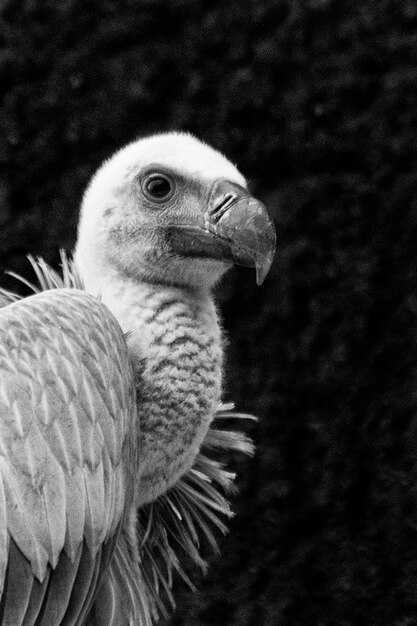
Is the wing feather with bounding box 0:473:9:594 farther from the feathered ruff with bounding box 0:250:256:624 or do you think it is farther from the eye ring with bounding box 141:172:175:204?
the eye ring with bounding box 141:172:175:204

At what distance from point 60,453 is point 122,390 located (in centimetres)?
17

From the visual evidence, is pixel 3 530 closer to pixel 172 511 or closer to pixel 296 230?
pixel 172 511

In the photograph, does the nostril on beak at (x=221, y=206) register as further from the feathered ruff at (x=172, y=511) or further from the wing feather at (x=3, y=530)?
the wing feather at (x=3, y=530)

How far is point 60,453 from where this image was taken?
205 cm

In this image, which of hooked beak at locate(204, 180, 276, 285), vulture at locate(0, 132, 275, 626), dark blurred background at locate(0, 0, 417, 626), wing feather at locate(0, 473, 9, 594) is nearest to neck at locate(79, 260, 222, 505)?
vulture at locate(0, 132, 275, 626)

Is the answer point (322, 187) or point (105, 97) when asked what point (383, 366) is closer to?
point (322, 187)

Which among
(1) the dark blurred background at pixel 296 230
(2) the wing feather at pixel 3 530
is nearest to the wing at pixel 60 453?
(2) the wing feather at pixel 3 530

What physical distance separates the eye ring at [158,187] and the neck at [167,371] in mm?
154

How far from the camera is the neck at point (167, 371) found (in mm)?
2279

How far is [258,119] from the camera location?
3.82 meters

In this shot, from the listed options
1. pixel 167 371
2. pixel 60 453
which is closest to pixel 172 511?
pixel 167 371

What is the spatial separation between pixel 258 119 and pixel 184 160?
145 cm

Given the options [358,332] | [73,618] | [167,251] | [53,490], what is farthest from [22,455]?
[358,332]

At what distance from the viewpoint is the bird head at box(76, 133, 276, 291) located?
2.37 metres
